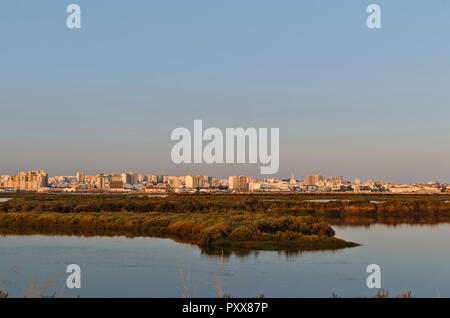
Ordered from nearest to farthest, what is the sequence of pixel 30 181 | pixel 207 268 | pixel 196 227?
1. pixel 207 268
2. pixel 196 227
3. pixel 30 181

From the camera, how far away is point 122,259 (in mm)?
19000

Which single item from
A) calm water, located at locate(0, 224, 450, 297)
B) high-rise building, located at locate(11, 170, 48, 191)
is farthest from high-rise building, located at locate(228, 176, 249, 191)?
calm water, located at locate(0, 224, 450, 297)

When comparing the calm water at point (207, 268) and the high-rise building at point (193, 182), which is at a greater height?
the calm water at point (207, 268)

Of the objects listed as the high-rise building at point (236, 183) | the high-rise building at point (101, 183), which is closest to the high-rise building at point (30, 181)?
the high-rise building at point (101, 183)

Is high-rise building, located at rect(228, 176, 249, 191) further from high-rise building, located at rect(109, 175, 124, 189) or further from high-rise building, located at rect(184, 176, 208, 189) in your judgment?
high-rise building, located at rect(109, 175, 124, 189)

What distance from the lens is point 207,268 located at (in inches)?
672

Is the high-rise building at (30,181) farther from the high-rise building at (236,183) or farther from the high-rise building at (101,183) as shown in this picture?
the high-rise building at (236,183)

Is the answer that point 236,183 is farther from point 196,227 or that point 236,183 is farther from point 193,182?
point 196,227

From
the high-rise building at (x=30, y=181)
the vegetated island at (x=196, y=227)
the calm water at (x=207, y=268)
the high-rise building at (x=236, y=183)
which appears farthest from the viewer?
the high-rise building at (x=236, y=183)

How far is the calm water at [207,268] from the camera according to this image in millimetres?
13898

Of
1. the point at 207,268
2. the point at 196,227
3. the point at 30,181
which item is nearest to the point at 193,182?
the point at 30,181

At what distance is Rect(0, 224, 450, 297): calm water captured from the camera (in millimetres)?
13898
